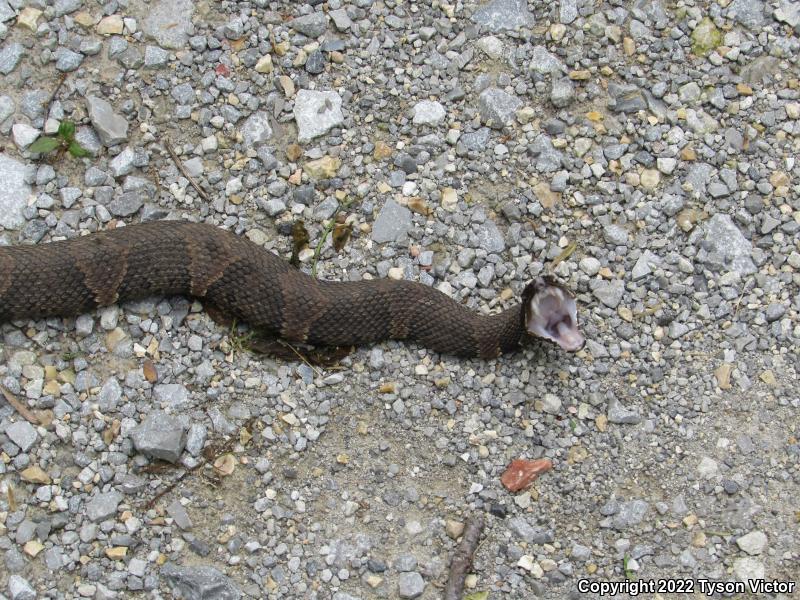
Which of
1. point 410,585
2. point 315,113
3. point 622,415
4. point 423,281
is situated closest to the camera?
point 410,585

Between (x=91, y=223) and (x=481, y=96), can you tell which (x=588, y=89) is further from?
(x=91, y=223)

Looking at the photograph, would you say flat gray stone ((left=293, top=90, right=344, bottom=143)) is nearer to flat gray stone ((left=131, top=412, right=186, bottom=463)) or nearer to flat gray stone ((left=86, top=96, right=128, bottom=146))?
flat gray stone ((left=86, top=96, right=128, bottom=146))

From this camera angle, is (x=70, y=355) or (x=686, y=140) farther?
(x=686, y=140)

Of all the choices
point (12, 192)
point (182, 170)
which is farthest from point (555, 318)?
point (12, 192)

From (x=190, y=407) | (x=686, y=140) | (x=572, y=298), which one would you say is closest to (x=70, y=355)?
(x=190, y=407)

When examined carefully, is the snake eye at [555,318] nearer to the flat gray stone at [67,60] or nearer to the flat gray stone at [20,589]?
the flat gray stone at [20,589]

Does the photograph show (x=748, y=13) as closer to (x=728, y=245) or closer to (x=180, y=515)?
(x=728, y=245)
